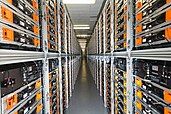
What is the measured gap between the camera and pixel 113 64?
15.2 ft

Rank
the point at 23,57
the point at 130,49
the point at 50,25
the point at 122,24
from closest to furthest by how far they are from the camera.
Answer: the point at 23,57
the point at 130,49
the point at 122,24
the point at 50,25

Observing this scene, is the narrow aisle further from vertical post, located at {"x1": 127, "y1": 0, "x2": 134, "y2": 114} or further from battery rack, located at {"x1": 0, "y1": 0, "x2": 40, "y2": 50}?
battery rack, located at {"x1": 0, "y1": 0, "x2": 40, "y2": 50}

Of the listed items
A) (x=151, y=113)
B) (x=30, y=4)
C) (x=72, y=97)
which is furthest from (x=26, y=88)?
(x=72, y=97)

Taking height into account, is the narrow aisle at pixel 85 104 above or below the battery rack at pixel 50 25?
below

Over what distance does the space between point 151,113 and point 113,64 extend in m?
2.49

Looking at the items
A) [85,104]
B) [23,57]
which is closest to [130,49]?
[23,57]

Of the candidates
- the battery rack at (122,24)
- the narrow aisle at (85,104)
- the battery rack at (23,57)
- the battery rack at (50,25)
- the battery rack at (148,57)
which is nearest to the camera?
the battery rack at (23,57)

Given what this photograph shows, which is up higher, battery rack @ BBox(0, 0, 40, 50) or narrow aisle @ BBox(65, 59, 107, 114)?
battery rack @ BBox(0, 0, 40, 50)

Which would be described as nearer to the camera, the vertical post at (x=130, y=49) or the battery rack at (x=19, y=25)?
the battery rack at (x=19, y=25)

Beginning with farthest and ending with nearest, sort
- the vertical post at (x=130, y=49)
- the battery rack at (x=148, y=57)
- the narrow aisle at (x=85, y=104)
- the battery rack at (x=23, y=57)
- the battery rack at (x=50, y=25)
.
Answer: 1. the narrow aisle at (x=85, y=104)
2. the battery rack at (x=50, y=25)
3. the vertical post at (x=130, y=49)
4. the battery rack at (x=148, y=57)
5. the battery rack at (x=23, y=57)

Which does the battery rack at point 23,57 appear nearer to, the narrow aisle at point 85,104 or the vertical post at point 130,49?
the vertical post at point 130,49

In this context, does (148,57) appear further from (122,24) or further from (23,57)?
(122,24)

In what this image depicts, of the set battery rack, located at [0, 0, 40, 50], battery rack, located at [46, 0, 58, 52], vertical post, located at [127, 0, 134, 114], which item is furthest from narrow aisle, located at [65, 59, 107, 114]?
battery rack, located at [0, 0, 40, 50]

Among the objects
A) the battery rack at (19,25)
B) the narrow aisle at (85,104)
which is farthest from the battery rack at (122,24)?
the narrow aisle at (85,104)
